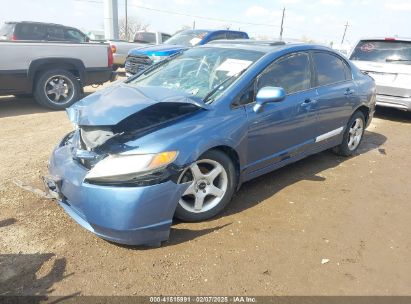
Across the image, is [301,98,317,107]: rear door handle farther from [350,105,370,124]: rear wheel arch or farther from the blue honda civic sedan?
[350,105,370,124]: rear wheel arch

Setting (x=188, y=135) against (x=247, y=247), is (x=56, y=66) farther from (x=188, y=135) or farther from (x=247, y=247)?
(x=247, y=247)

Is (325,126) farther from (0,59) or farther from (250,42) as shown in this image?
(0,59)

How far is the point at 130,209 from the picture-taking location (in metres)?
2.67

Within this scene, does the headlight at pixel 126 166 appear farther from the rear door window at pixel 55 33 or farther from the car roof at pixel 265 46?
the rear door window at pixel 55 33

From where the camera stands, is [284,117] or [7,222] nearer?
[7,222]

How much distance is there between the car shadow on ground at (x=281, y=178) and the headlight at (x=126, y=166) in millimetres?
1061

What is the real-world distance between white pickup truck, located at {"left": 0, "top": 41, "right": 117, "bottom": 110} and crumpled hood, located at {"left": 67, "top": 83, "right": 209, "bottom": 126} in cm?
468

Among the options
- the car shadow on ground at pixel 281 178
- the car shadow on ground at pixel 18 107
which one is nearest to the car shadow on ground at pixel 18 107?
the car shadow on ground at pixel 18 107

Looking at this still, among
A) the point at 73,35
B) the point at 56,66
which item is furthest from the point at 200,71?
the point at 73,35

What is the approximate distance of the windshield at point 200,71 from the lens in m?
3.62

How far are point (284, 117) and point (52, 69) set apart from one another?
5844 mm

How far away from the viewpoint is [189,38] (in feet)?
36.0

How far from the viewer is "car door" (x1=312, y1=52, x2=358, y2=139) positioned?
4445 mm

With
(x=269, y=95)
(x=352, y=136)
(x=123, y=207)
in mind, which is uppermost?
(x=269, y=95)
